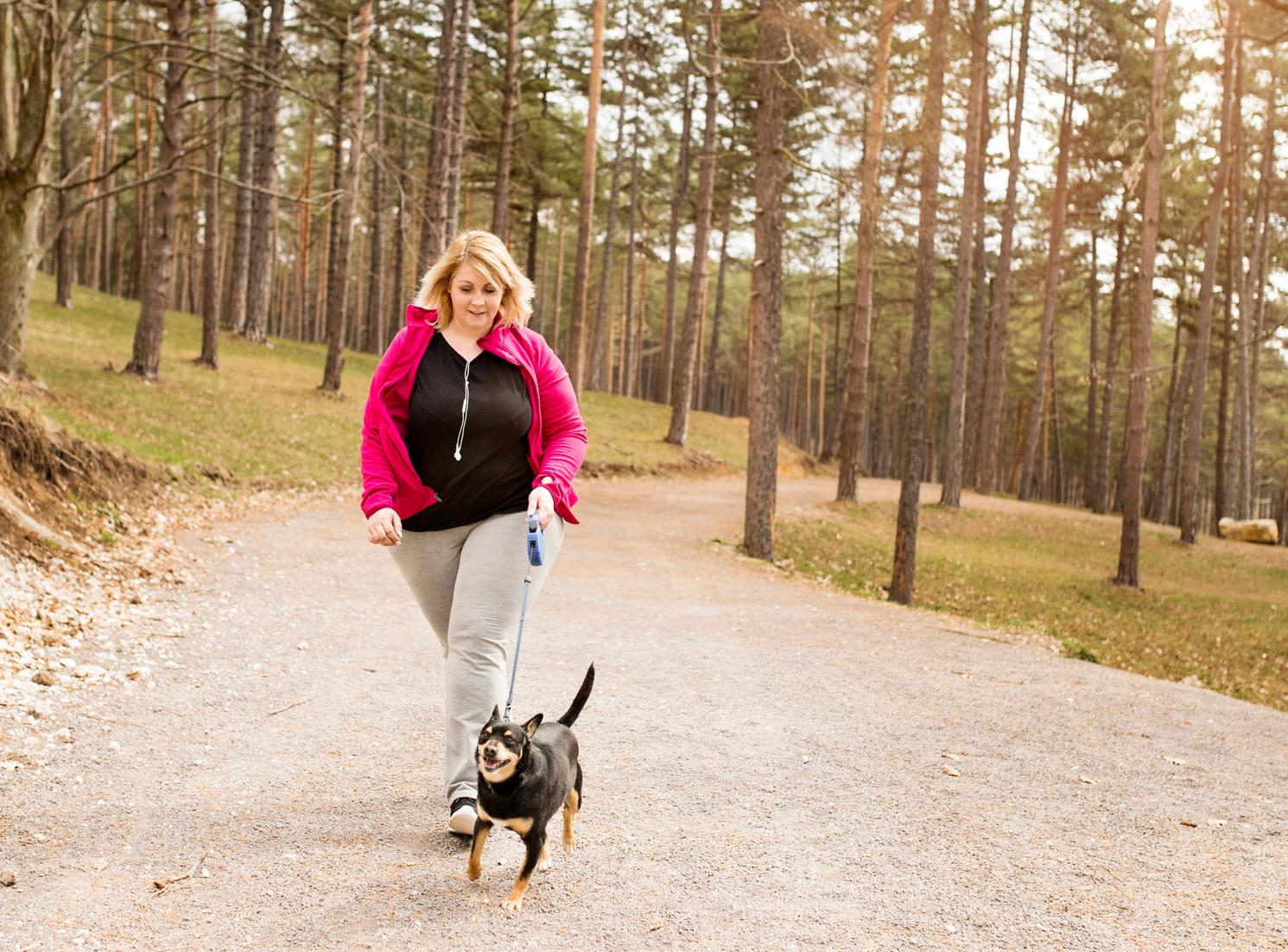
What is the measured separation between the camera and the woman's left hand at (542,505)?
3734 millimetres

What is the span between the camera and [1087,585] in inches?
643

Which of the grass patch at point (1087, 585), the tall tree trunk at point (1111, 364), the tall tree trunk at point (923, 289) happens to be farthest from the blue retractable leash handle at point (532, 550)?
the tall tree trunk at point (1111, 364)

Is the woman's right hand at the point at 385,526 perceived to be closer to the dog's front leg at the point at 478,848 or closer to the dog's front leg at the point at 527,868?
the dog's front leg at the point at 478,848

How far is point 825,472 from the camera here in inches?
1439

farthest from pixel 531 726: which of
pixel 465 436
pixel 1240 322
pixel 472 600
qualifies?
pixel 1240 322

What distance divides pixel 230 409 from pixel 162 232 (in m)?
3.51

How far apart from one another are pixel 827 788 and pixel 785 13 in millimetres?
10511

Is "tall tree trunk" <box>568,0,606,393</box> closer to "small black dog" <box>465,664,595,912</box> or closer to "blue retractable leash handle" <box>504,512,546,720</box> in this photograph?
"blue retractable leash handle" <box>504,512,546,720</box>

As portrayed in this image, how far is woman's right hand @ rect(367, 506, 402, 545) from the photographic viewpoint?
3705 mm

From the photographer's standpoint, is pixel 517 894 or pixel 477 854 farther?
pixel 477 854

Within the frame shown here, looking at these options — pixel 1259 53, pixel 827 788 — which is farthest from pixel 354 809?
pixel 1259 53

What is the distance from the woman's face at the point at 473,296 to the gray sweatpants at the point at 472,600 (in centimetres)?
78

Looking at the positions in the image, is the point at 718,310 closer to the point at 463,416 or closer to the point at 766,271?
the point at 766,271

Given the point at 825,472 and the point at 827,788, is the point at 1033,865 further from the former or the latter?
the point at 825,472
